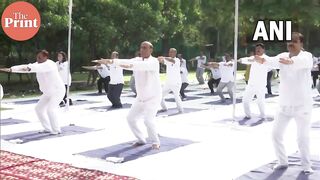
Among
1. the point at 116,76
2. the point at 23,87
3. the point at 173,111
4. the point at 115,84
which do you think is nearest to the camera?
the point at 173,111

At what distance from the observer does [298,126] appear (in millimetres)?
6121

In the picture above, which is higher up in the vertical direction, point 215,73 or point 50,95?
point 215,73

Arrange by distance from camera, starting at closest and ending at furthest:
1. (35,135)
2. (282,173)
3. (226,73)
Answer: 1. (282,173)
2. (35,135)
3. (226,73)

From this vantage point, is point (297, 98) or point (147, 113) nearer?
point (297, 98)

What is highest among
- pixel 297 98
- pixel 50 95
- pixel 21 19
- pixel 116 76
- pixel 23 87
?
pixel 21 19

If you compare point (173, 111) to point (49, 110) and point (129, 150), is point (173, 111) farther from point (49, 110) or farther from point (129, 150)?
point (129, 150)

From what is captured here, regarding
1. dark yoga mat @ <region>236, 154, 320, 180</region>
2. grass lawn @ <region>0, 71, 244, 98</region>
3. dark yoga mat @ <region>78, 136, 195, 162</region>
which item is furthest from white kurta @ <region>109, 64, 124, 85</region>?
dark yoga mat @ <region>236, 154, 320, 180</region>

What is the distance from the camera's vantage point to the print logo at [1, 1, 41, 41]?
183 inches

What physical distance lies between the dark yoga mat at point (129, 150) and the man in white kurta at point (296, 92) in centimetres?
210

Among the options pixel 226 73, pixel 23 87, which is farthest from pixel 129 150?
pixel 23 87

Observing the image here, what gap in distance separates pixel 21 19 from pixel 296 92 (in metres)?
3.25

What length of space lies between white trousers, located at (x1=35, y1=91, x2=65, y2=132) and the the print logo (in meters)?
3.75

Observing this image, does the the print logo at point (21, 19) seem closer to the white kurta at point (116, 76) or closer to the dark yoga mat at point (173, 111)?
the dark yoga mat at point (173, 111)

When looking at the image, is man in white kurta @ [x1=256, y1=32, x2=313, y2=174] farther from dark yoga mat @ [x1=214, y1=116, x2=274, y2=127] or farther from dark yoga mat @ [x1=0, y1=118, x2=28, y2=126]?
dark yoga mat @ [x1=0, y1=118, x2=28, y2=126]
